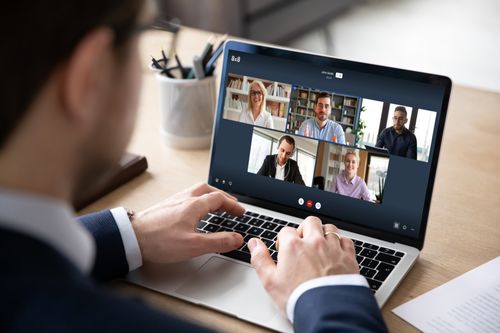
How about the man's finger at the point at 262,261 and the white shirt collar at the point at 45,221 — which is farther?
the man's finger at the point at 262,261

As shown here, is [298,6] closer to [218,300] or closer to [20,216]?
[218,300]

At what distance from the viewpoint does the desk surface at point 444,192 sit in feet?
3.64

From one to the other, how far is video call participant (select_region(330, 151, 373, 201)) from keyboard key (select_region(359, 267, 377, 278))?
0.15 metres

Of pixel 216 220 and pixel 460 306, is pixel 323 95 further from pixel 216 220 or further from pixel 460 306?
pixel 460 306

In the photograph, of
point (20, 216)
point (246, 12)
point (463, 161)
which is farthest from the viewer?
point (246, 12)

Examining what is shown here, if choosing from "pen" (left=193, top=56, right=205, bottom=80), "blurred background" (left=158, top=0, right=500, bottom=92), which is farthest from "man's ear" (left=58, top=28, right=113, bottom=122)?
"blurred background" (left=158, top=0, right=500, bottom=92)

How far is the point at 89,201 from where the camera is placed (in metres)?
1.40

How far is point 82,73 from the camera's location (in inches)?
26.0

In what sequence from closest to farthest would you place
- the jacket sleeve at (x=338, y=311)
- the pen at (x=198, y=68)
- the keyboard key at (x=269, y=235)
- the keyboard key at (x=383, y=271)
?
Result: the jacket sleeve at (x=338, y=311) < the keyboard key at (x=383, y=271) < the keyboard key at (x=269, y=235) < the pen at (x=198, y=68)

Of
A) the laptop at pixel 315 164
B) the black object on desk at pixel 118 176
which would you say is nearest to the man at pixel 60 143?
the laptop at pixel 315 164

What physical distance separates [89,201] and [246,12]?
2.97 meters

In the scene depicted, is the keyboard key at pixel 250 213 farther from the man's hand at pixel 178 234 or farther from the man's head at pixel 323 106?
the man's head at pixel 323 106

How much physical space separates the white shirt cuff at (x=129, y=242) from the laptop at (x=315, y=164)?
2 cm

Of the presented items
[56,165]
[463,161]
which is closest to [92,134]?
[56,165]
